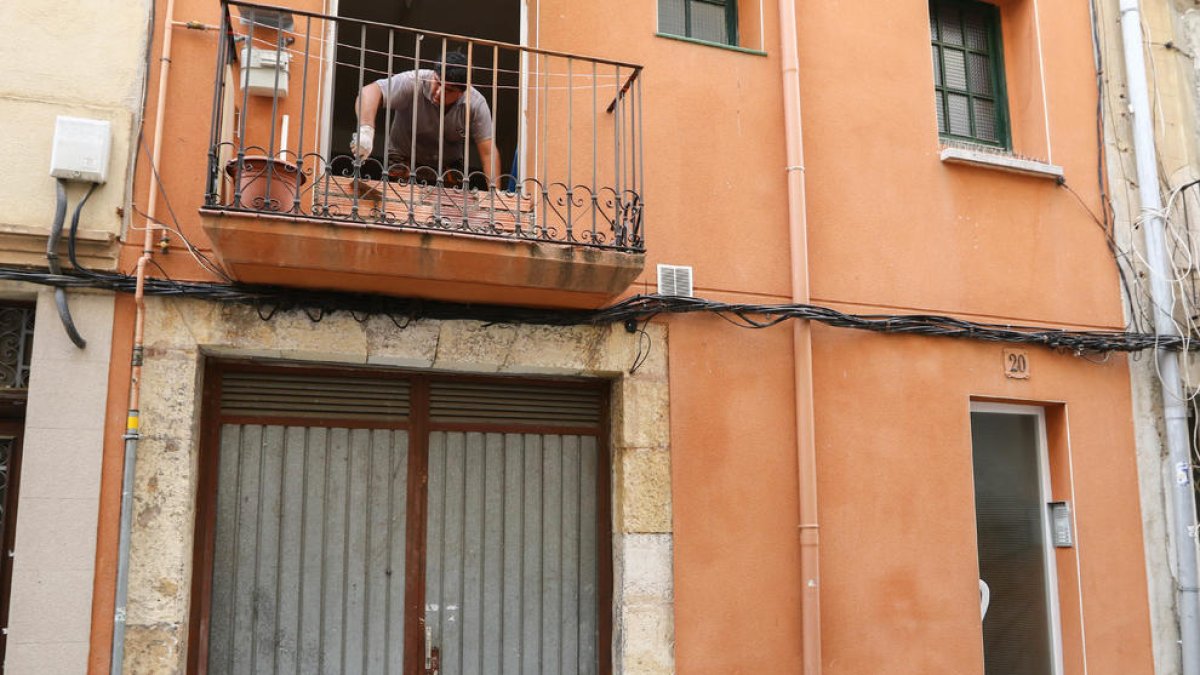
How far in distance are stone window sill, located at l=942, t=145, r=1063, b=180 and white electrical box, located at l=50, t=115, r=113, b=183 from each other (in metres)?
5.00

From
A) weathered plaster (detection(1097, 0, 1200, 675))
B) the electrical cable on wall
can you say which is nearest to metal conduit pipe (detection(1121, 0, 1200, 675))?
weathered plaster (detection(1097, 0, 1200, 675))

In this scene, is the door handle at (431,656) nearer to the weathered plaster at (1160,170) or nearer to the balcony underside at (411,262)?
the balcony underside at (411,262)

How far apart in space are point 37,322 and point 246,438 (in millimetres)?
1165

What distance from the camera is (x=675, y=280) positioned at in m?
6.07

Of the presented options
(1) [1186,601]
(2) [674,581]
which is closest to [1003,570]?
(1) [1186,601]

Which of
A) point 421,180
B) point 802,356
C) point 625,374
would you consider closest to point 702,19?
point 421,180

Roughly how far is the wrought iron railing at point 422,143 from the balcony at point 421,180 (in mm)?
11

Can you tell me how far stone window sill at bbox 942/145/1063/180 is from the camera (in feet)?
22.3

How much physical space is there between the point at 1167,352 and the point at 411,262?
16.7 ft

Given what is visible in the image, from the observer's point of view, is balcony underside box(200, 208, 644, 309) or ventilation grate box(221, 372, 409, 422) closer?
balcony underside box(200, 208, 644, 309)

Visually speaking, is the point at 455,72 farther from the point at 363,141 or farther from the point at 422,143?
the point at 363,141

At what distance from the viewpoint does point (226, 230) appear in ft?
15.9

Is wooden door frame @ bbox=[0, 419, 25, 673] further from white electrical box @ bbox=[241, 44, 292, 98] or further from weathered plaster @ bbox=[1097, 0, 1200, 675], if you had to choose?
weathered plaster @ bbox=[1097, 0, 1200, 675]

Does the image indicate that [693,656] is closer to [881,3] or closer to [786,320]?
[786,320]
